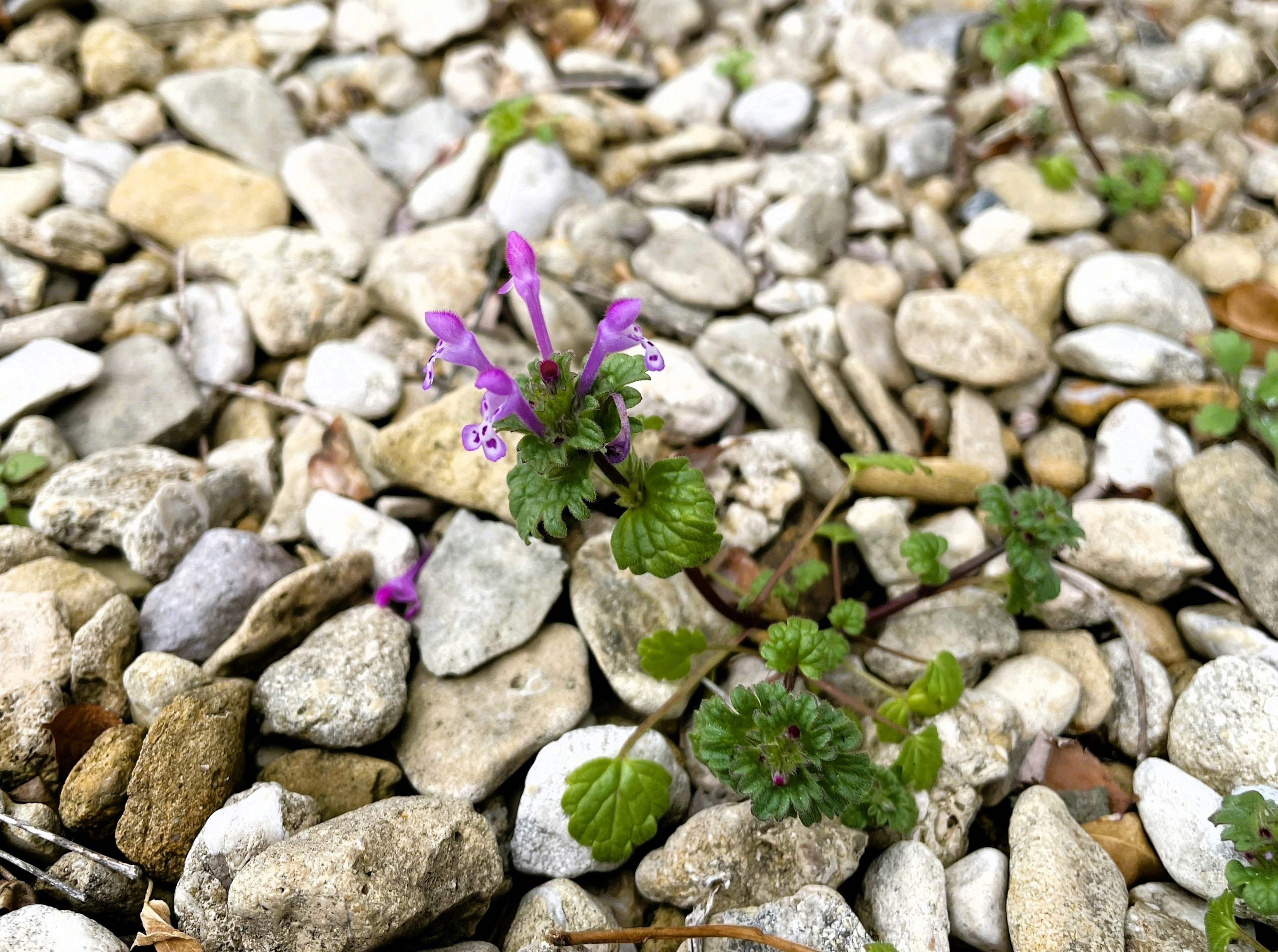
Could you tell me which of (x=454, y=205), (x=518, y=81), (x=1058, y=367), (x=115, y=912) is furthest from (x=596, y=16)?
(x=115, y=912)

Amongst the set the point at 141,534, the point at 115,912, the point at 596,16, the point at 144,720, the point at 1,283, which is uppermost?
the point at 596,16

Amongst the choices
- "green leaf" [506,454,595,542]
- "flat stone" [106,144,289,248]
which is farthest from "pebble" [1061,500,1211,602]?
"flat stone" [106,144,289,248]

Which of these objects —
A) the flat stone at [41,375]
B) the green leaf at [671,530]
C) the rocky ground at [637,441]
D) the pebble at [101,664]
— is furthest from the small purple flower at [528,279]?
the flat stone at [41,375]

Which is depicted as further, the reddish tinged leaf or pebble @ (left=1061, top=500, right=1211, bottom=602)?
pebble @ (left=1061, top=500, right=1211, bottom=602)

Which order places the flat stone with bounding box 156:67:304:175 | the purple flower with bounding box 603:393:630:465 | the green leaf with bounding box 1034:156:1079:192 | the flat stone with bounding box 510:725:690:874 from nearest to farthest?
the purple flower with bounding box 603:393:630:465 → the flat stone with bounding box 510:725:690:874 → the green leaf with bounding box 1034:156:1079:192 → the flat stone with bounding box 156:67:304:175

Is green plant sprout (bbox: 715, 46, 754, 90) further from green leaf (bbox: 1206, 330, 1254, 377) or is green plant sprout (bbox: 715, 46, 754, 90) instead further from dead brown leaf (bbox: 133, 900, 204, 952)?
dead brown leaf (bbox: 133, 900, 204, 952)

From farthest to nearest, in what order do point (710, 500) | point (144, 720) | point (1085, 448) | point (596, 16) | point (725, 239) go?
point (596, 16), point (725, 239), point (1085, 448), point (144, 720), point (710, 500)

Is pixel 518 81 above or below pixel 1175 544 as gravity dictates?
above

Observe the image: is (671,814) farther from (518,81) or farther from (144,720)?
(518,81)
